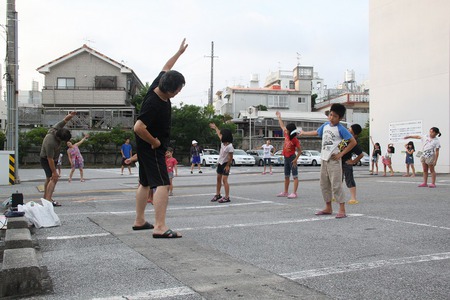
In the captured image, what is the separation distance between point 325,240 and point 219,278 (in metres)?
2.12

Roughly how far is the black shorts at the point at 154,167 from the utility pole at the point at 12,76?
13066 mm

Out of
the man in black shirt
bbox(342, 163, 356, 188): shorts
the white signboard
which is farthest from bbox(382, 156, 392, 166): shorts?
the man in black shirt

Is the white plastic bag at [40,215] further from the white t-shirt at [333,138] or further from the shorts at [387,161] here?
the shorts at [387,161]

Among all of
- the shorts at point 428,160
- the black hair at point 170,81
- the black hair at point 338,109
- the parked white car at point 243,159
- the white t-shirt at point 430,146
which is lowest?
the parked white car at point 243,159

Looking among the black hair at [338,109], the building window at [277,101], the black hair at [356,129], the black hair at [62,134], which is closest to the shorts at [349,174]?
the black hair at [356,129]

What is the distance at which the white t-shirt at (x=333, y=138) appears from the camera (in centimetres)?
753

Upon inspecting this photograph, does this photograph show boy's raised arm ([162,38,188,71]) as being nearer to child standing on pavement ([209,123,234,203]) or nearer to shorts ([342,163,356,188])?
child standing on pavement ([209,123,234,203])

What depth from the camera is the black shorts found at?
5539mm

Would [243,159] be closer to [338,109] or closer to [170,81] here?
[338,109]

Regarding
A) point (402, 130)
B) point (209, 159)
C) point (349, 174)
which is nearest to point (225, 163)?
point (349, 174)

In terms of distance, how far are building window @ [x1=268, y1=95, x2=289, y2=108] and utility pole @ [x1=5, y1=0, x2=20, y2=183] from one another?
149ft

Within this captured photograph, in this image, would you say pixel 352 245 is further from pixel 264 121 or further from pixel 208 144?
pixel 264 121

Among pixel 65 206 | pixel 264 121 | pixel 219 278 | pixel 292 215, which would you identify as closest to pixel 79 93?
pixel 264 121

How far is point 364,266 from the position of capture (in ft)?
14.0
